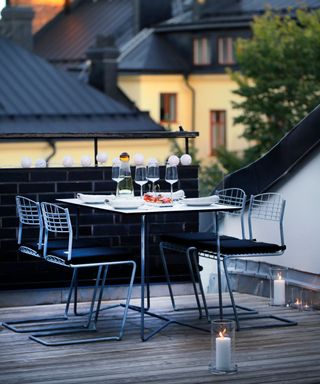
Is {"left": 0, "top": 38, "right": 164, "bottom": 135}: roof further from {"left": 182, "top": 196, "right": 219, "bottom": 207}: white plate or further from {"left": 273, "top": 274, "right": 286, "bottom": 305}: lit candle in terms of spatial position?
{"left": 182, "top": 196, "right": 219, "bottom": 207}: white plate

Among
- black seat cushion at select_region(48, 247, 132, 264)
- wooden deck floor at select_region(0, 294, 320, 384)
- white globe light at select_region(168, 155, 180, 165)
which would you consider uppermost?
white globe light at select_region(168, 155, 180, 165)

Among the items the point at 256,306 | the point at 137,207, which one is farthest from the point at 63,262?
the point at 256,306

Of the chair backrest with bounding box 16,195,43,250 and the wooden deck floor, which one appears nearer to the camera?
the wooden deck floor

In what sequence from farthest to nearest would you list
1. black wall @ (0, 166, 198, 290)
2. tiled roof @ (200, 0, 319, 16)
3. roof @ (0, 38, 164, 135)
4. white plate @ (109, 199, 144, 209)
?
tiled roof @ (200, 0, 319, 16), roof @ (0, 38, 164, 135), black wall @ (0, 166, 198, 290), white plate @ (109, 199, 144, 209)

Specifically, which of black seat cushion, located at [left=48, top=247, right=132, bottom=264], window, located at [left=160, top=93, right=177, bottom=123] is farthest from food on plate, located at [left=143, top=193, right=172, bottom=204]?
window, located at [left=160, top=93, right=177, bottom=123]

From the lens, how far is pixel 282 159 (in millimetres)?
9117

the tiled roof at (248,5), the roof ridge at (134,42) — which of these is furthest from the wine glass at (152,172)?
the roof ridge at (134,42)

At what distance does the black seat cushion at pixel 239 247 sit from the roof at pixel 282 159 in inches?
38.4

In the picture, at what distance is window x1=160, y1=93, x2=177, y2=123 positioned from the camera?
4059cm

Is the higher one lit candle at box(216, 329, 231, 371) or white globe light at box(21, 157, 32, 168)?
white globe light at box(21, 157, 32, 168)

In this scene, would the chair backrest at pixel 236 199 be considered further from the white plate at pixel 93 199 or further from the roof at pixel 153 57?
the roof at pixel 153 57

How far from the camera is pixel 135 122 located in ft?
109

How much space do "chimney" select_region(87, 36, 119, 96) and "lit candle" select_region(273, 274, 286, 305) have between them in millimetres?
27433

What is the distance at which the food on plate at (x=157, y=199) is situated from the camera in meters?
8.00
